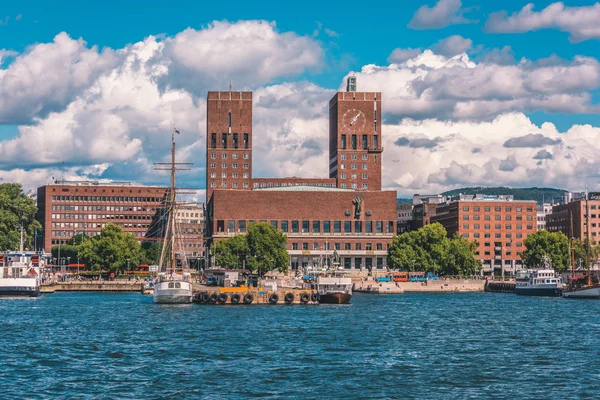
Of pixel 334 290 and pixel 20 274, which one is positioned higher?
pixel 20 274

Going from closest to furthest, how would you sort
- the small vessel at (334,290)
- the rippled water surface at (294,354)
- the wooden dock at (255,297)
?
the rippled water surface at (294,354)
the wooden dock at (255,297)
the small vessel at (334,290)

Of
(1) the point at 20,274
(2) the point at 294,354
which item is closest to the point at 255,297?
(1) the point at 20,274

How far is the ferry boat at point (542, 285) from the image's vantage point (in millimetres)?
183250

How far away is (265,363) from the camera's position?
226ft

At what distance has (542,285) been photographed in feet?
606

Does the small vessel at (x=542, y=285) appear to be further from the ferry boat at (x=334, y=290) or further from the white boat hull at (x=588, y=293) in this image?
the ferry boat at (x=334, y=290)

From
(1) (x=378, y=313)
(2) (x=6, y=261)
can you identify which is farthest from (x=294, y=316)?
(2) (x=6, y=261)

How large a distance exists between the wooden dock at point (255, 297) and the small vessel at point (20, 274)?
107 ft

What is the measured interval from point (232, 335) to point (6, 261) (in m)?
82.3

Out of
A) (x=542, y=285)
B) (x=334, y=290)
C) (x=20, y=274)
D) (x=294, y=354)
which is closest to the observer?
(x=294, y=354)

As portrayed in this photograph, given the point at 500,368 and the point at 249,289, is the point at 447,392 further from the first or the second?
the point at 249,289

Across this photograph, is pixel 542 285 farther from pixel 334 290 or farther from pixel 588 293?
pixel 334 290

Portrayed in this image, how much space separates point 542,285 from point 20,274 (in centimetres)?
9667

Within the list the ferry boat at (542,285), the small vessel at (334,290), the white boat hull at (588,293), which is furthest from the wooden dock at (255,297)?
the ferry boat at (542,285)
